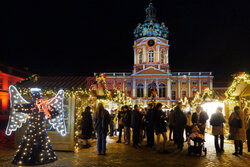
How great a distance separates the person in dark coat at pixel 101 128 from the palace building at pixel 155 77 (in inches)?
1675

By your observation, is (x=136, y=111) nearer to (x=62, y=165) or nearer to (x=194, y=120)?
(x=194, y=120)

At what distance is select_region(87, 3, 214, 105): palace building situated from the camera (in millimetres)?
52531

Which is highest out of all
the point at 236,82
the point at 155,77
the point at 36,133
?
the point at 155,77

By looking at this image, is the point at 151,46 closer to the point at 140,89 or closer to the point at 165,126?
the point at 140,89

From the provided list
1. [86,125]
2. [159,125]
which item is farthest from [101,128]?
[159,125]

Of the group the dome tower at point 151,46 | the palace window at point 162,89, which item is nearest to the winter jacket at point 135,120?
the palace window at point 162,89

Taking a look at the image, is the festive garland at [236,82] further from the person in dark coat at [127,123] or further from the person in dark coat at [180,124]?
the person in dark coat at [127,123]

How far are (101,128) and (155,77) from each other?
151 feet

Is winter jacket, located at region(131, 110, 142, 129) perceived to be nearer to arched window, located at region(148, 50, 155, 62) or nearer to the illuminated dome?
arched window, located at region(148, 50, 155, 62)

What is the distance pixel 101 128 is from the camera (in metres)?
7.58

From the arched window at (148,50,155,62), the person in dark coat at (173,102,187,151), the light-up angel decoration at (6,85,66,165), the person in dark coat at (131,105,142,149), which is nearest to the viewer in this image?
the light-up angel decoration at (6,85,66,165)

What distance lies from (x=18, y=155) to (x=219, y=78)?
197ft

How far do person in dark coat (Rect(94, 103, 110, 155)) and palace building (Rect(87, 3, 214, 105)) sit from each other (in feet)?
140

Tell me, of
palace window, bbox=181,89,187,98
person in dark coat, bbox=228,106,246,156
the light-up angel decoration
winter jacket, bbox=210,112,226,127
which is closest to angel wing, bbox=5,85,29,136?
the light-up angel decoration
